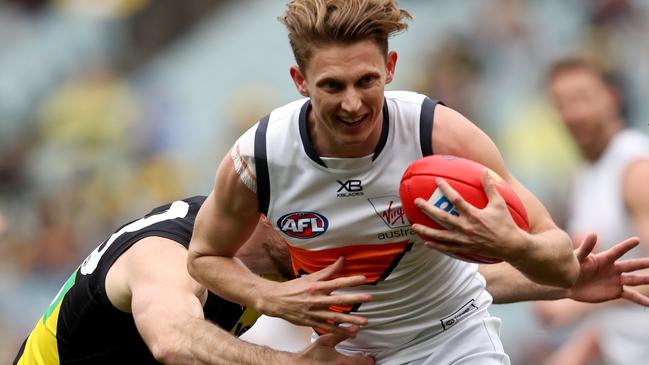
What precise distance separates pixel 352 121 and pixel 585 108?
3.73 m

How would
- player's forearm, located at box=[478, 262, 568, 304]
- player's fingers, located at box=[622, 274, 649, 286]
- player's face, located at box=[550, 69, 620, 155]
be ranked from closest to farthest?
player's fingers, located at box=[622, 274, 649, 286] → player's forearm, located at box=[478, 262, 568, 304] → player's face, located at box=[550, 69, 620, 155]

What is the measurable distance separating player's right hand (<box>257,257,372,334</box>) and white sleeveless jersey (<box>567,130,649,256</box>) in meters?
3.32

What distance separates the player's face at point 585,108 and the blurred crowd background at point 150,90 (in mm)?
1888

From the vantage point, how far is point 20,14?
457 inches

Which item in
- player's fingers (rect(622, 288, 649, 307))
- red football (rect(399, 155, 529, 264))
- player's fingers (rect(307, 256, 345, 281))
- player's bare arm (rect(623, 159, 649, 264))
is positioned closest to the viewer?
red football (rect(399, 155, 529, 264))

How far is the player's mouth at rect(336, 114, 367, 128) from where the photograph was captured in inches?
147

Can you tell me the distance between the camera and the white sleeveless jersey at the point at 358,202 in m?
3.99

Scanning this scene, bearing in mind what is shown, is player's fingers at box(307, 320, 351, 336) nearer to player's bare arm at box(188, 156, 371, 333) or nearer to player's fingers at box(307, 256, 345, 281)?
player's bare arm at box(188, 156, 371, 333)

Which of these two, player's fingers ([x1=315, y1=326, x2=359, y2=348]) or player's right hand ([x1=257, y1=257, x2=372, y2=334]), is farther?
player's fingers ([x1=315, y1=326, x2=359, y2=348])

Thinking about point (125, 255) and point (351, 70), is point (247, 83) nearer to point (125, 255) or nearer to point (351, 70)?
point (125, 255)

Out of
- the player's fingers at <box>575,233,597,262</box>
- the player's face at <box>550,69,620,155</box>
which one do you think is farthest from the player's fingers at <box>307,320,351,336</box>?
the player's face at <box>550,69,620,155</box>

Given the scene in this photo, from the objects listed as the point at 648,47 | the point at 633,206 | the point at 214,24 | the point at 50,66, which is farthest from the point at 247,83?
the point at 633,206

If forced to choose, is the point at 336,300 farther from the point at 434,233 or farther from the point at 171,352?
the point at 171,352

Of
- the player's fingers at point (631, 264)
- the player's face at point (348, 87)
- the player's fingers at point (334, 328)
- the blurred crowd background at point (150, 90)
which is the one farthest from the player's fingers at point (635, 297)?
the blurred crowd background at point (150, 90)
